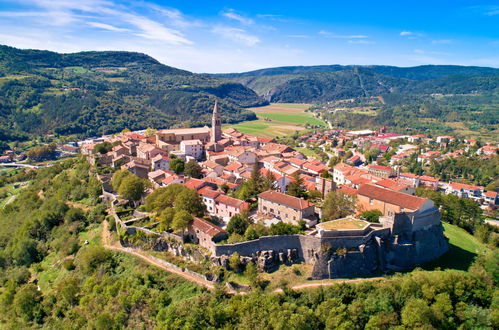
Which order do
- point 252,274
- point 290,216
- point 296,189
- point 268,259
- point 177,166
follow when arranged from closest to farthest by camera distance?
1. point 252,274
2. point 268,259
3. point 290,216
4. point 296,189
5. point 177,166

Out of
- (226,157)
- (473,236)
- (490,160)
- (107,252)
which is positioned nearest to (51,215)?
(107,252)

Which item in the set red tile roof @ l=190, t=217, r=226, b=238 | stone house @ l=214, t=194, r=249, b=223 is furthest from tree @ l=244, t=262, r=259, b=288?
stone house @ l=214, t=194, r=249, b=223

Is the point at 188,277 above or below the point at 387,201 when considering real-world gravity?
below

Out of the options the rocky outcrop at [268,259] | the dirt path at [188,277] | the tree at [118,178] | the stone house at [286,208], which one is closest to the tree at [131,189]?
the tree at [118,178]

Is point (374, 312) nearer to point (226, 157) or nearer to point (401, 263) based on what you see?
point (401, 263)

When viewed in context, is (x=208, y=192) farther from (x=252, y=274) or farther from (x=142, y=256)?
(x=252, y=274)

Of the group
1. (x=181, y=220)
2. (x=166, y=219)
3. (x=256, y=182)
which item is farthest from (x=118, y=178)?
(x=256, y=182)

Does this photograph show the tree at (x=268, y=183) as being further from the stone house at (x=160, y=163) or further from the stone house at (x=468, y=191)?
the stone house at (x=468, y=191)

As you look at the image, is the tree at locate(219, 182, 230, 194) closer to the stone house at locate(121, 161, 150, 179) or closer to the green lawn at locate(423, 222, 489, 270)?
the stone house at locate(121, 161, 150, 179)
